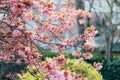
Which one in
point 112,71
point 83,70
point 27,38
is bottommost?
point 112,71

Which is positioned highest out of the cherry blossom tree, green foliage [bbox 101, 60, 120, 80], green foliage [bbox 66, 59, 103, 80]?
the cherry blossom tree

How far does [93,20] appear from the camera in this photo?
1986 centimetres

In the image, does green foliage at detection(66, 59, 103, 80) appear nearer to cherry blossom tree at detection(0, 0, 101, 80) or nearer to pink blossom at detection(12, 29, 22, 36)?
cherry blossom tree at detection(0, 0, 101, 80)

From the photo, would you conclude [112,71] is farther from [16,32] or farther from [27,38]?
[16,32]

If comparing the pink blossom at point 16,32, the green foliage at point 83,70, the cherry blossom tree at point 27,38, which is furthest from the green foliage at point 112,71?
the pink blossom at point 16,32

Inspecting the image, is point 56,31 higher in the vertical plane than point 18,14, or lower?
lower

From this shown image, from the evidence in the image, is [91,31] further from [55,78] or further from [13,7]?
[55,78]

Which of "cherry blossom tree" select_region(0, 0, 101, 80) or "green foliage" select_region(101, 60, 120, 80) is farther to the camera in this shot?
"green foliage" select_region(101, 60, 120, 80)

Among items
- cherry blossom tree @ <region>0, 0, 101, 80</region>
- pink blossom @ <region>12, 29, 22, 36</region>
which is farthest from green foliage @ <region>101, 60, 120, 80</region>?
pink blossom @ <region>12, 29, 22, 36</region>

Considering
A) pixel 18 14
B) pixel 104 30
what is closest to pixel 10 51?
pixel 18 14

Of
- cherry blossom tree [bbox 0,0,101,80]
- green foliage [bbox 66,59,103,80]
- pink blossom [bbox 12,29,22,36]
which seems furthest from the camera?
green foliage [bbox 66,59,103,80]

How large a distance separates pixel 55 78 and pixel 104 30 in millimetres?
10574

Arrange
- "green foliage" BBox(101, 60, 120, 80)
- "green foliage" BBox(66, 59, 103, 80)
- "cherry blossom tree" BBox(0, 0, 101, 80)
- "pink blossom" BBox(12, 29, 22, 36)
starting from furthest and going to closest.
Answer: "green foliage" BBox(101, 60, 120, 80) → "green foliage" BBox(66, 59, 103, 80) → "pink blossom" BBox(12, 29, 22, 36) → "cherry blossom tree" BBox(0, 0, 101, 80)

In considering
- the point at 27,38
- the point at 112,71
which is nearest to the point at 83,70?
the point at 27,38
